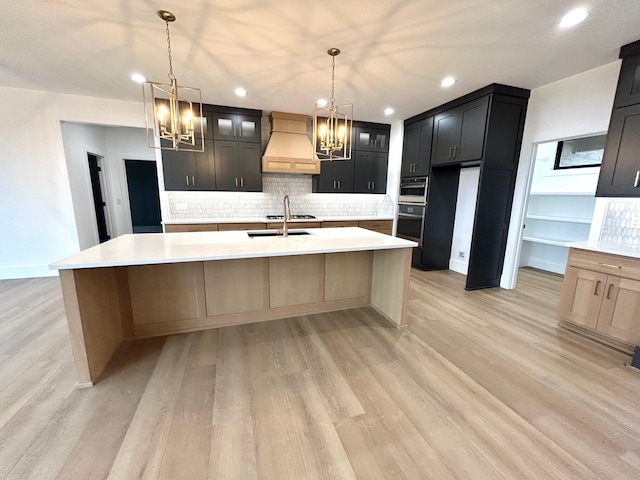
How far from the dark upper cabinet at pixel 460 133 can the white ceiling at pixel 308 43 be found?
30 cm

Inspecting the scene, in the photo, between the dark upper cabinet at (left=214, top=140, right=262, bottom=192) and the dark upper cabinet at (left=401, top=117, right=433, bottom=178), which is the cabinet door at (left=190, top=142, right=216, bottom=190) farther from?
the dark upper cabinet at (left=401, top=117, right=433, bottom=178)

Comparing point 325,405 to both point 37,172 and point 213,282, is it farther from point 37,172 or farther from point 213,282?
point 37,172

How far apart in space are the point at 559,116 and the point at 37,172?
6.99 meters

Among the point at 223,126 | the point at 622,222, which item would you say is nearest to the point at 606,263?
the point at 622,222

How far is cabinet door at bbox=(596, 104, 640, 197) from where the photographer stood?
2.35m

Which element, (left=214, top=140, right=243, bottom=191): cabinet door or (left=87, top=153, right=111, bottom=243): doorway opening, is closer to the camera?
(left=214, top=140, right=243, bottom=191): cabinet door

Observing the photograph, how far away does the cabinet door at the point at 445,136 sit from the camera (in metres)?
3.85

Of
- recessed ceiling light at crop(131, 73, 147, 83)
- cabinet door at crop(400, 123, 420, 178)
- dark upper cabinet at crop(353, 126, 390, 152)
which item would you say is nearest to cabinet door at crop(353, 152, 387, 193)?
dark upper cabinet at crop(353, 126, 390, 152)

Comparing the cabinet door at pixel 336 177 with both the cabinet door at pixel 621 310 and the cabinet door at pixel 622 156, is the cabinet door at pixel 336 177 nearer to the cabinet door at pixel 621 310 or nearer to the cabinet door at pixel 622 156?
the cabinet door at pixel 622 156

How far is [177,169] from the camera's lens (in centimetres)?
427

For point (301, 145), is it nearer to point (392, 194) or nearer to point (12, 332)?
point (392, 194)

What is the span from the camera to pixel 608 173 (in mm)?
2535

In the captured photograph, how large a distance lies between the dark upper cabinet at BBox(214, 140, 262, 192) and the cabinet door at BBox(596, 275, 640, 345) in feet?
14.9

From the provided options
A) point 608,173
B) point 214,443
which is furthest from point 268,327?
point 608,173
